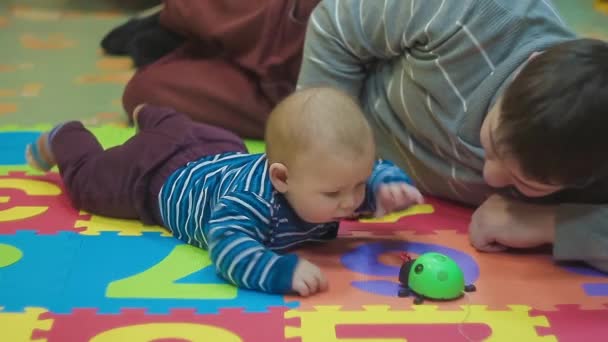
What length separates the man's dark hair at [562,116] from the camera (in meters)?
0.89

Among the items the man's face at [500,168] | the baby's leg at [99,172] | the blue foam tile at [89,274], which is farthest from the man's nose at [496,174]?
the baby's leg at [99,172]

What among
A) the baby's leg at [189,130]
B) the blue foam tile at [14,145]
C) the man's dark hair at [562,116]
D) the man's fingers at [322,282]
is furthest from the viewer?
the blue foam tile at [14,145]

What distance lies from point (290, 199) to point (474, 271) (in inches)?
11.2

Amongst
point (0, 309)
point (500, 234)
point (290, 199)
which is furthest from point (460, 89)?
point (0, 309)

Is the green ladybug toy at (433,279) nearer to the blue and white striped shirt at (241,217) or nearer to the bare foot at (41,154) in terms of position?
the blue and white striped shirt at (241,217)

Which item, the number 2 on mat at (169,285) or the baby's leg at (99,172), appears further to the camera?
the baby's leg at (99,172)

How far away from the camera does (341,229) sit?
1.19 m

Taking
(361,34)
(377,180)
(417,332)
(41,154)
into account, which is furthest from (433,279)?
(41,154)

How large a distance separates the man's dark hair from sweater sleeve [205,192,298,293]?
0.32 meters

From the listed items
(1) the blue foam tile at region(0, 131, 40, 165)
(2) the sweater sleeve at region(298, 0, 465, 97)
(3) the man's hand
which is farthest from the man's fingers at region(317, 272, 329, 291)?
(1) the blue foam tile at region(0, 131, 40, 165)

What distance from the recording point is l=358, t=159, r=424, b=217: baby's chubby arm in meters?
1.08

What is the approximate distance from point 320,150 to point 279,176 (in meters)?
0.08

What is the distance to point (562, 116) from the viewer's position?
888 millimetres

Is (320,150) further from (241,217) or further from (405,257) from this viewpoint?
(405,257)
